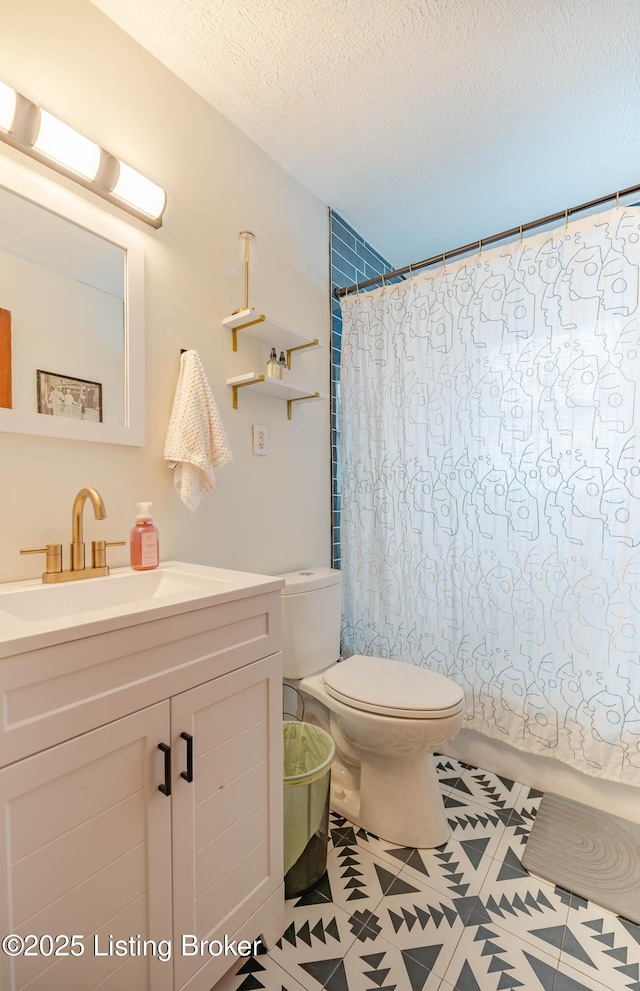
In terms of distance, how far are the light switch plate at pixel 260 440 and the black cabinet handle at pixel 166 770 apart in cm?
106

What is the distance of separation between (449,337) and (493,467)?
1.80 ft

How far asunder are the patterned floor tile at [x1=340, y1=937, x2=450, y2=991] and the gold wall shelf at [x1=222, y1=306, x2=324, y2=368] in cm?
171

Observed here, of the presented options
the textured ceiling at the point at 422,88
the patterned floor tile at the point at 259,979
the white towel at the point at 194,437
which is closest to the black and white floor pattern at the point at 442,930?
the patterned floor tile at the point at 259,979

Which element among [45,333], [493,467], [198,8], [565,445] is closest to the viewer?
[45,333]

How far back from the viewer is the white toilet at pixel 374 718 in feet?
4.37

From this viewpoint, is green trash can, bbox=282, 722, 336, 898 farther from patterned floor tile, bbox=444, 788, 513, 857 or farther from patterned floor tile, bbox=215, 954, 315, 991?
patterned floor tile, bbox=444, 788, 513, 857

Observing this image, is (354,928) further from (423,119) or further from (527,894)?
(423,119)

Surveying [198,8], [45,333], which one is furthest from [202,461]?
[198,8]

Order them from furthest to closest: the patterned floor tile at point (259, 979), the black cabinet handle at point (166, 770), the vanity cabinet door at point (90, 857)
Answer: the patterned floor tile at point (259, 979)
the black cabinet handle at point (166, 770)
the vanity cabinet door at point (90, 857)

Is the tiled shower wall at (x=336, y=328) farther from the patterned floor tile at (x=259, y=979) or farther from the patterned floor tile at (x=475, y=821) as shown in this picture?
the patterned floor tile at (x=259, y=979)

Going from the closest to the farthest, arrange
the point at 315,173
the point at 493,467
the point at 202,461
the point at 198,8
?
the point at 198,8 < the point at 202,461 < the point at 493,467 < the point at 315,173

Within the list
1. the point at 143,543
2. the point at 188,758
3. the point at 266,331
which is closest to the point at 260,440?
the point at 266,331

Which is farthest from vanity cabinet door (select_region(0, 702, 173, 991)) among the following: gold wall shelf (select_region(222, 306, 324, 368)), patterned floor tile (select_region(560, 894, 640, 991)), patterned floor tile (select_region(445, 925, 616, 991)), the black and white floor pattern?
gold wall shelf (select_region(222, 306, 324, 368))

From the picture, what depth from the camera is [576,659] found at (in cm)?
157
